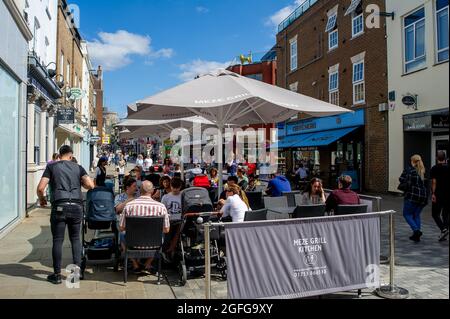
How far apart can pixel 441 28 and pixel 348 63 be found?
19.6 ft

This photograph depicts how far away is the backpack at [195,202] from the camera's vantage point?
564 centimetres

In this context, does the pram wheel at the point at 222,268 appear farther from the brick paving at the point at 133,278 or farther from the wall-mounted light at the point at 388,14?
the wall-mounted light at the point at 388,14

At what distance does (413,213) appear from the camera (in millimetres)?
7688

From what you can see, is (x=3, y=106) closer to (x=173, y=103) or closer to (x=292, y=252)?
(x=173, y=103)

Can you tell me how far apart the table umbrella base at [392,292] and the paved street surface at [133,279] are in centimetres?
11

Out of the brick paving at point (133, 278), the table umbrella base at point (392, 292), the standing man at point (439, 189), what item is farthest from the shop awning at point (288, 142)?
the table umbrella base at point (392, 292)

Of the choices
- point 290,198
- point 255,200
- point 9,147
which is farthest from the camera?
point 9,147

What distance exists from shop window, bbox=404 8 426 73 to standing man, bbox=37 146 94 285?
12.1 metres

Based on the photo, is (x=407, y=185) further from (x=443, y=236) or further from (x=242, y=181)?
(x=242, y=181)

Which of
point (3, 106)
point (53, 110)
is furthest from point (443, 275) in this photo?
point (53, 110)

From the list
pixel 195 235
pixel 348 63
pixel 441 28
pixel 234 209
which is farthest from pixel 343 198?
pixel 348 63

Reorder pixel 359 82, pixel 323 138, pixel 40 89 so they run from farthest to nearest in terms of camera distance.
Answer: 1. pixel 323 138
2. pixel 359 82
3. pixel 40 89

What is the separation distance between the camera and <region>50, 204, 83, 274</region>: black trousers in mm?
5117

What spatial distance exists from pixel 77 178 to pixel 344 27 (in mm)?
16597
